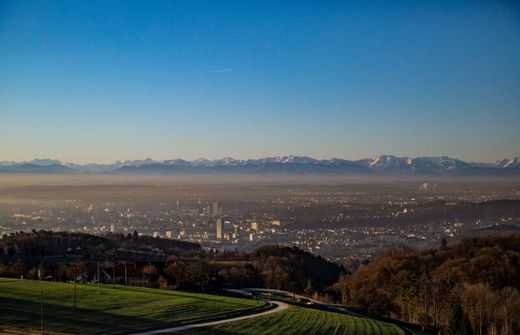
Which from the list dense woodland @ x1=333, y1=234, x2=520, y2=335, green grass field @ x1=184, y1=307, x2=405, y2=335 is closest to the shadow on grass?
green grass field @ x1=184, y1=307, x2=405, y2=335

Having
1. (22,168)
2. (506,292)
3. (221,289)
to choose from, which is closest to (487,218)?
(506,292)

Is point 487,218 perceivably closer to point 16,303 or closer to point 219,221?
point 219,221

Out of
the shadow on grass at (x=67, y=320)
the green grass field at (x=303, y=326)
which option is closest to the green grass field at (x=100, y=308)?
the shadow on grass at (x=67, y=320)

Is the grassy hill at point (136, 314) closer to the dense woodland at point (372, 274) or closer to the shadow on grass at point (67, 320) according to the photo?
the shadow on grass at point (67, 320)

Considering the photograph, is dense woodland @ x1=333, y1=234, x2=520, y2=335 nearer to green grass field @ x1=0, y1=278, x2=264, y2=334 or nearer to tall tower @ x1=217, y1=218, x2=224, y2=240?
green grass field @ x1=0, y1=278, x2=264, y2=334

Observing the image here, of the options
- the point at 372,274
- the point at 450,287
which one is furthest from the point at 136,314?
the point at 372,274

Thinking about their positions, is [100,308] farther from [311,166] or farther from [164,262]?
[311,166]
